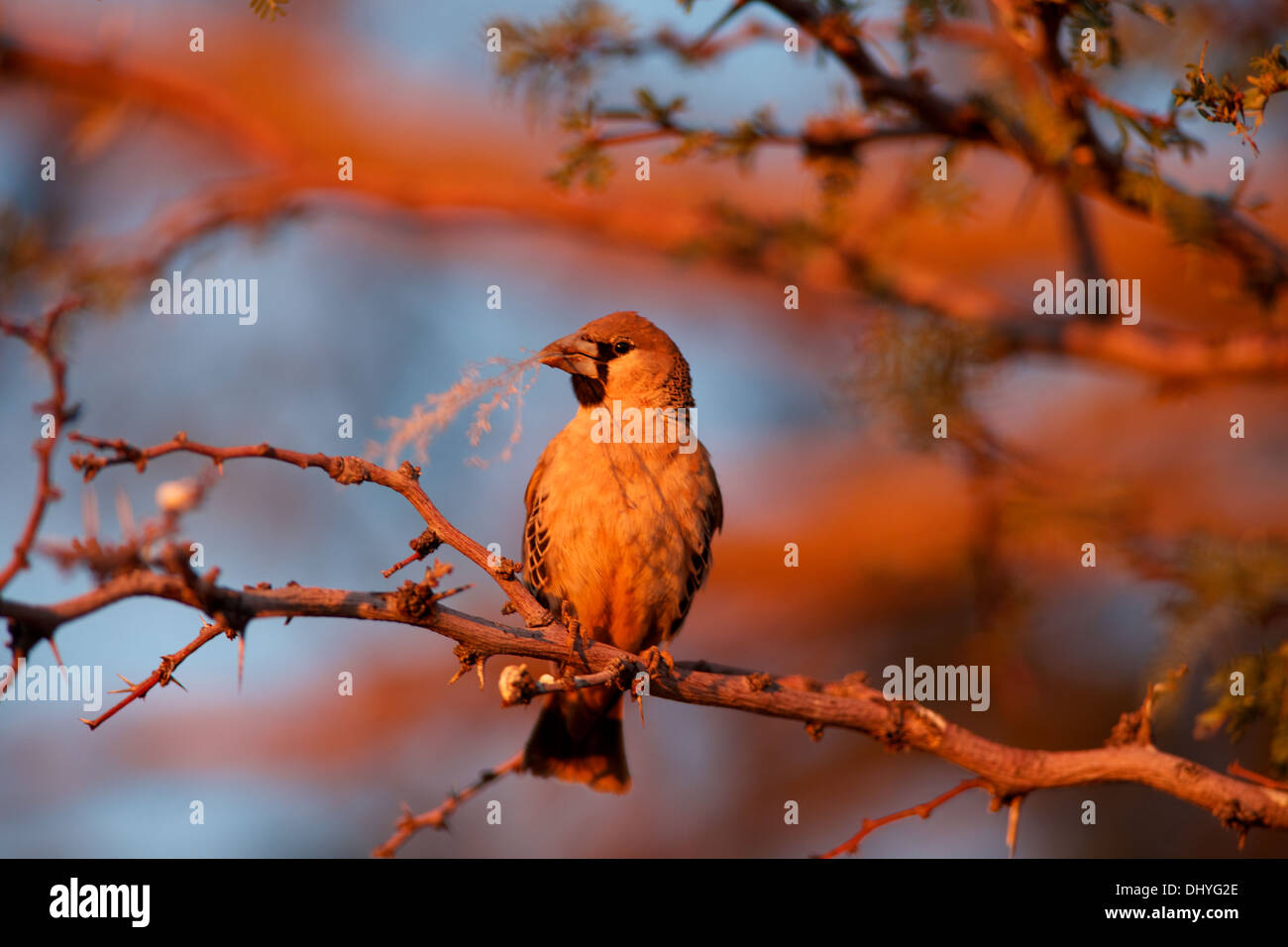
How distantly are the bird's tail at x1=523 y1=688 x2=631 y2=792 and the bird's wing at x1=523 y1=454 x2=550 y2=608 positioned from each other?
625 mm

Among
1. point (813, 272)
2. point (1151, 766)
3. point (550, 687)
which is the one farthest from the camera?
point (813, 272)

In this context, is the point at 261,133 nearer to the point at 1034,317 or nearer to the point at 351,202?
the point at 351,202

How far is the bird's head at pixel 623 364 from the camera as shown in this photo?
Answer: 5.10 metres

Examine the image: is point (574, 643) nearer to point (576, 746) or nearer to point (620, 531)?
point (620, 531)

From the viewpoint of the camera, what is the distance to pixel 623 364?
5.15 metres

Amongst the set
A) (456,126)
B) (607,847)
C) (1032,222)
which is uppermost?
(456,126)

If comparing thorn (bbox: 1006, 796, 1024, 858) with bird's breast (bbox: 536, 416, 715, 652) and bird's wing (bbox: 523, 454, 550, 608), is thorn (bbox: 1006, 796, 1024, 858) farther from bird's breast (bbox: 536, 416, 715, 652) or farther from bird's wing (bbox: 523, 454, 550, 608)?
bird's wing (bbox: 523, 454, 550, 608)

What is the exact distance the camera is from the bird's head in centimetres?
510

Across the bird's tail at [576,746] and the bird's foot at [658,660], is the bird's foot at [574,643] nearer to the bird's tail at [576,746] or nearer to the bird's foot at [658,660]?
the bird's foot at [658,660]

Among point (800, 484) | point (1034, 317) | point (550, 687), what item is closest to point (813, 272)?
point (1034, 317)

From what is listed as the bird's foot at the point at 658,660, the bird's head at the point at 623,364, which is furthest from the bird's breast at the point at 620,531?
the bird's foot at the point at 658,660

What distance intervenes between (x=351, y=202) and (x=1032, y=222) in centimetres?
665

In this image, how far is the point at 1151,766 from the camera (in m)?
3.55


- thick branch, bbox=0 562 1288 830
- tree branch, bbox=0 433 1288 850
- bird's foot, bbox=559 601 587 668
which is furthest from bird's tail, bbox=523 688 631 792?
bird's foot, bbox=559 601 587 668
